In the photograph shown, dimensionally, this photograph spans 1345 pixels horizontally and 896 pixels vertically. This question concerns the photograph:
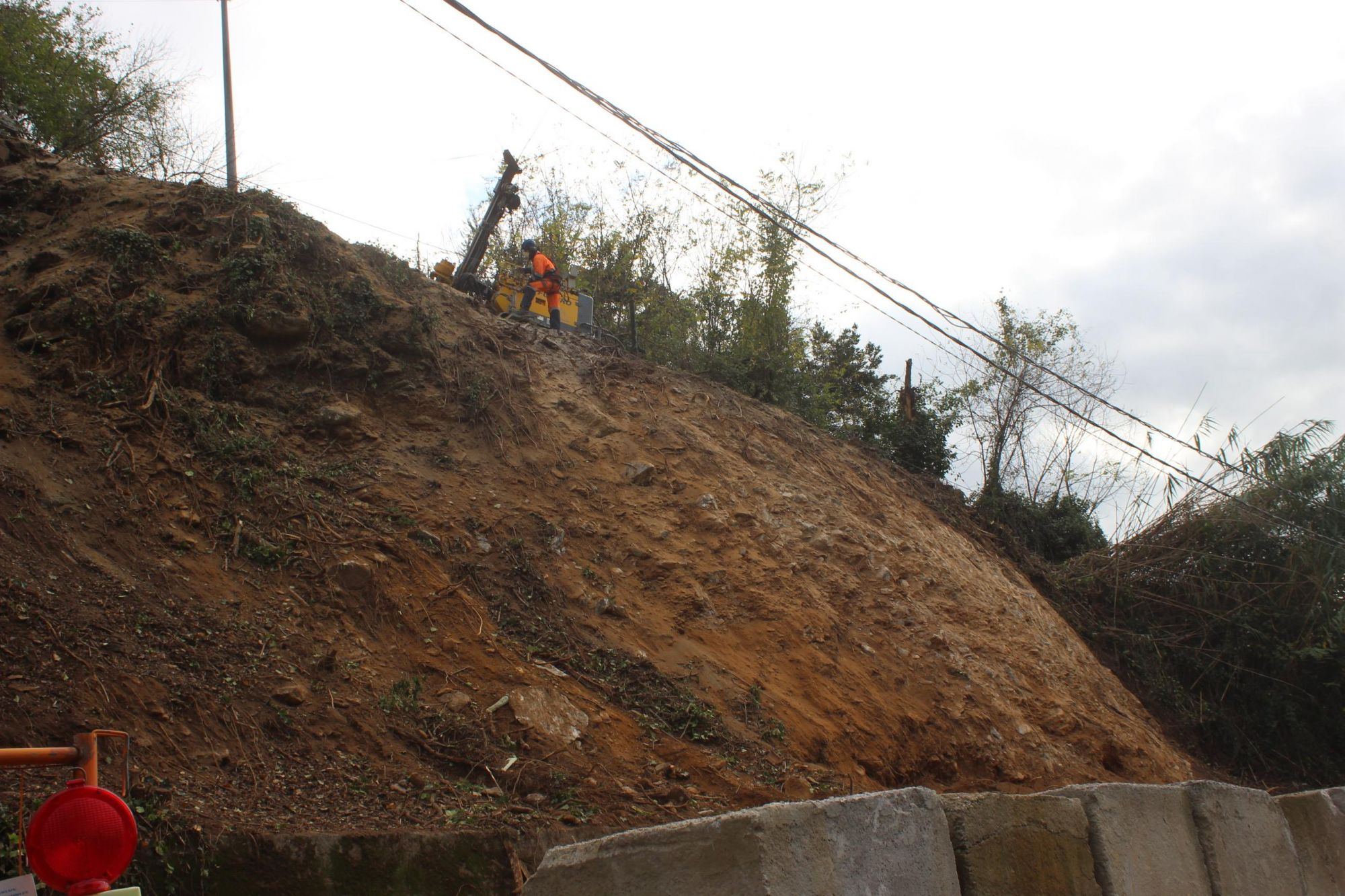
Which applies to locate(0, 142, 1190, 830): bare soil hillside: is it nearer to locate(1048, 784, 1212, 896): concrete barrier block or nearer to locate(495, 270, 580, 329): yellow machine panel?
locate(495, 270, 580, 329): yellow machine panel

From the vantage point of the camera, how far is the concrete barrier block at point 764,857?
116 inches

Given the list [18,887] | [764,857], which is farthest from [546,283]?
[18,887]

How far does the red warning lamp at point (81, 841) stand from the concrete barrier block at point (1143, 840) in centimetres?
382

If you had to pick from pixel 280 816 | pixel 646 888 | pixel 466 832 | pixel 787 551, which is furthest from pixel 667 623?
pixel 646 888

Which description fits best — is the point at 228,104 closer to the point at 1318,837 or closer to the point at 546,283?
the point at 546,283

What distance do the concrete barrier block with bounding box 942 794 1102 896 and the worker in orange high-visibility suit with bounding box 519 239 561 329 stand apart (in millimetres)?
9620

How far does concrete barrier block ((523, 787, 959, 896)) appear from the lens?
2.94 m

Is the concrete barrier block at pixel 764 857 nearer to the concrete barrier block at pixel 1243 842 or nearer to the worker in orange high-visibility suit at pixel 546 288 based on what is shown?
the concrete barrier block at pixel 1243 842

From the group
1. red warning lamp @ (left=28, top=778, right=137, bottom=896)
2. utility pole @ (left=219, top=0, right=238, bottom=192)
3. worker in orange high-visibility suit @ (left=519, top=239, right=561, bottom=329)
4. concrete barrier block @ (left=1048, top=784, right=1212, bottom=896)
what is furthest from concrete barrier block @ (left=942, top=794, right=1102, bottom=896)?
utility pole @ (left=219, top=0, right=238, bottom=192)

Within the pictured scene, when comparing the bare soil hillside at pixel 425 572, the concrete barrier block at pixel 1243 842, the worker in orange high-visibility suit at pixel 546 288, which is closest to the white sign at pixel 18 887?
the bare soil hillside at pixel 425 572

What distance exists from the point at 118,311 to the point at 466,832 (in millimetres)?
5879

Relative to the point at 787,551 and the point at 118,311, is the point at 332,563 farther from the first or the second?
the point at 787,551

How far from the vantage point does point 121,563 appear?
5.82 m

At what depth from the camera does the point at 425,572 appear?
712 centimetres
